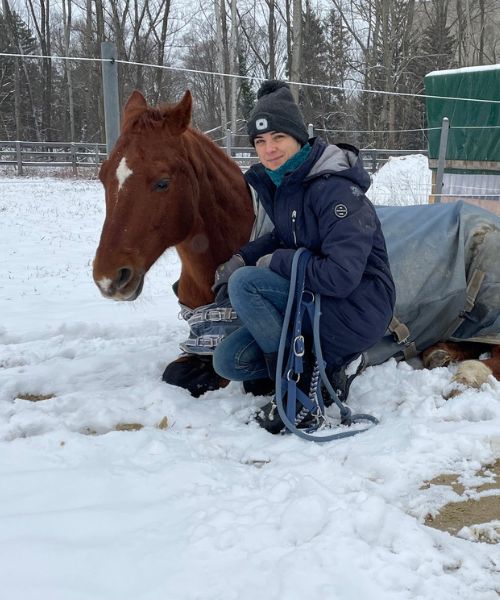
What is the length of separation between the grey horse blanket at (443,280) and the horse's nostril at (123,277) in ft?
4.30

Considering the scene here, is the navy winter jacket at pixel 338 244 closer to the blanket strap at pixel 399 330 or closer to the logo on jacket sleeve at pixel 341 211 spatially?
the logo on jacket sleeve at pixel 341 211

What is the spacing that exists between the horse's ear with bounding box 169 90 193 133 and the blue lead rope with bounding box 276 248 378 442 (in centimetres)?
84

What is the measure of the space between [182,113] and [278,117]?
55 cm

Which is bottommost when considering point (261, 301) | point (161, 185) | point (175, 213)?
point (261, 301)

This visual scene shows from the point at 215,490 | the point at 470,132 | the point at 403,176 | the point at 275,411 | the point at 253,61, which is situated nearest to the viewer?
the point at 215,490

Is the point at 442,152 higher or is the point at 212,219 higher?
the point at 442,152

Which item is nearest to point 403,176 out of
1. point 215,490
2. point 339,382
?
point 339,382

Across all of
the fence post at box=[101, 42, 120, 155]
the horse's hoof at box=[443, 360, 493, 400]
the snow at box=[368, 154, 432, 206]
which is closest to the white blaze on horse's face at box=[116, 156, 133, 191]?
the fence post at box=[101, 42, 120, 155]

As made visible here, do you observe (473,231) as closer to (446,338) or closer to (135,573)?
(446,338)

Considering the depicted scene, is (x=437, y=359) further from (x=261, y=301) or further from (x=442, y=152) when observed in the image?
(x=442, y=152)

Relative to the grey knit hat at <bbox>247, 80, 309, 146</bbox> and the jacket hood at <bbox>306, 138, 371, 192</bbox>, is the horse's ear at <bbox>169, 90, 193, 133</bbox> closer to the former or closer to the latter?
the grey knit hat at <bbox>247, 80, 309, 146</bbox>

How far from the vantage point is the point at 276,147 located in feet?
7.48

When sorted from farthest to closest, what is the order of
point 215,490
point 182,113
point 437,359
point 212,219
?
1. point 437,359
2. point 212,219
3. point 182,113
4. point 215,490

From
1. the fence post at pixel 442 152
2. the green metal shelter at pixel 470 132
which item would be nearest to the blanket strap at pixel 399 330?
the fence post at pixel 442 152
